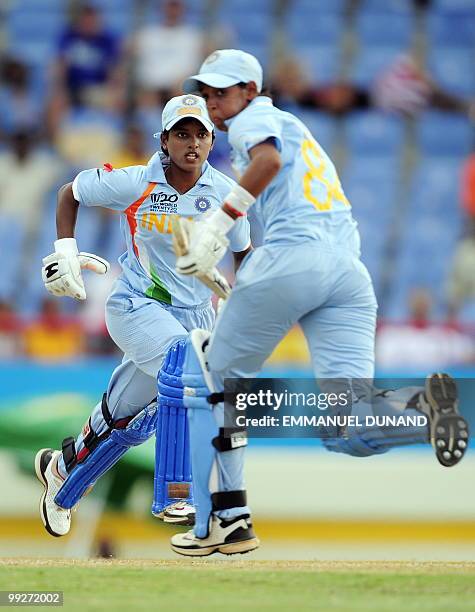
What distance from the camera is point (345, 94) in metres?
12.4

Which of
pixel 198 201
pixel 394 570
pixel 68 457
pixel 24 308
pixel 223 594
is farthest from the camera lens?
pixel 24 308

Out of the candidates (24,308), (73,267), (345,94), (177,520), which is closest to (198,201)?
(73,267)

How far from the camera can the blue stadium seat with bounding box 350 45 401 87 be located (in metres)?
12.8

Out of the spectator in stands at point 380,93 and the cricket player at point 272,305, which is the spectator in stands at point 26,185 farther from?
the cricket player at point 272,305

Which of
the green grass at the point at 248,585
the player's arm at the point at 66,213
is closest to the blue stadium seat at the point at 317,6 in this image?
the player's arm at the point at 66,213

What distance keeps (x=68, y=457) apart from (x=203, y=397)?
156cm

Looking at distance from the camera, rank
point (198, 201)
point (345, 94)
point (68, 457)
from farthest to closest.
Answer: point (345, 94)
point (68, 457)
point (198, 201)

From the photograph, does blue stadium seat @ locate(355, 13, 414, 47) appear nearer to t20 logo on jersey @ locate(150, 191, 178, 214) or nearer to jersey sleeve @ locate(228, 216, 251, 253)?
jersey sleeve @ locate(228, 216, 251, 253)

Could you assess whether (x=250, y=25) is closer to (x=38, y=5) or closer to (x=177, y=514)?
(x=38, y=5)

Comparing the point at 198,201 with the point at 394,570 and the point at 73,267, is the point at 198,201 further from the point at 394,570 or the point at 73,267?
the point at 394,570

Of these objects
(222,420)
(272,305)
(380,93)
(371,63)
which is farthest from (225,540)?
(371,63)

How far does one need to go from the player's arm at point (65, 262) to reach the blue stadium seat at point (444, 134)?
6844 mm

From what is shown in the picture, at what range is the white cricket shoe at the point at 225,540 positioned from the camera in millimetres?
5391

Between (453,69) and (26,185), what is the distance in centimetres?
420
